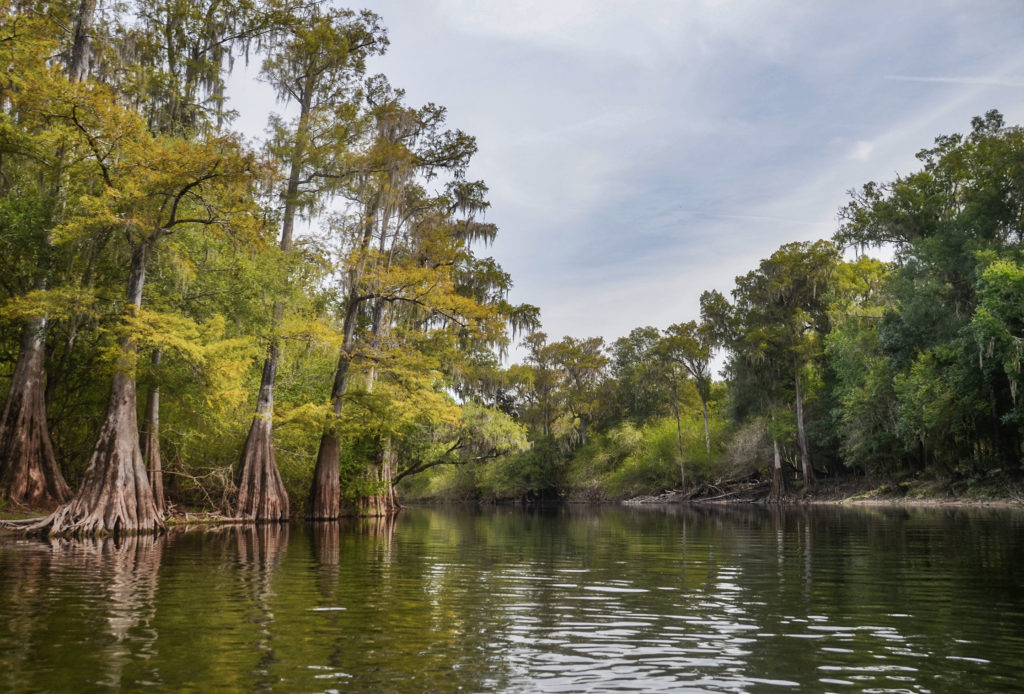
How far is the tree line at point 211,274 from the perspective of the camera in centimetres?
1798

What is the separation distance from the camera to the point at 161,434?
76.9 feet

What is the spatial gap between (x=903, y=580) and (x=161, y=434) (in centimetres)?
2147

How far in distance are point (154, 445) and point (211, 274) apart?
5.39 m

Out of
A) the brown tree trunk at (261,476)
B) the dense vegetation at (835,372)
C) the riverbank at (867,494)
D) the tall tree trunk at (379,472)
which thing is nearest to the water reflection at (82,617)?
the brown tree trunk at (261,476)

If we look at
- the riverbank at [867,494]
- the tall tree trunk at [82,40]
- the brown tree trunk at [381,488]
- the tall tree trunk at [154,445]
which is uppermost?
the tall tree trunk at [82,40]

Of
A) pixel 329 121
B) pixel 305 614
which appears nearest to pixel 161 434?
pixel 329 121

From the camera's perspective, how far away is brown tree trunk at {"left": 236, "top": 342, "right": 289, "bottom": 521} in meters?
23.3

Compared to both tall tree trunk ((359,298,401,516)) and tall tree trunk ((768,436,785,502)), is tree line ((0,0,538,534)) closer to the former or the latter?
tall tree trunk ((359,298,401,516))

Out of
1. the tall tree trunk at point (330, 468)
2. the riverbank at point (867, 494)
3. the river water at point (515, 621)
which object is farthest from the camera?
the riverbank at point (867, 494)

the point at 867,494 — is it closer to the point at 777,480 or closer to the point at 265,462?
the point at 777,480

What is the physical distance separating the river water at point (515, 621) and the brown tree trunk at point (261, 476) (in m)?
9.90

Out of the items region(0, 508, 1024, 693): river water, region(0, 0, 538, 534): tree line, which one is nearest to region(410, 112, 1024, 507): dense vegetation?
region(0, 0, 538, 534): tree line

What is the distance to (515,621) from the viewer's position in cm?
684

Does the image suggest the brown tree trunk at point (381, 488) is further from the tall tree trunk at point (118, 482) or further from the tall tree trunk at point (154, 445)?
the tall tree trunk at point (118, 482)
